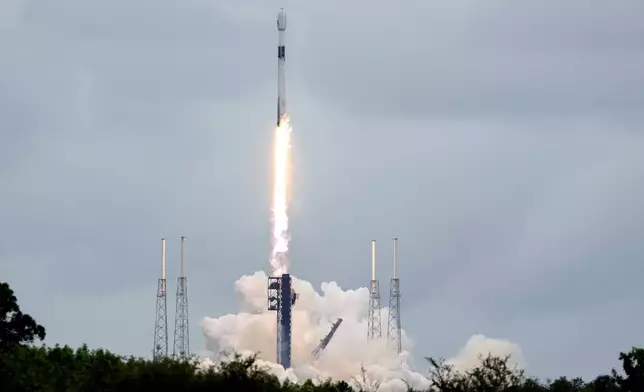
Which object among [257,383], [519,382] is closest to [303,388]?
[519,382]

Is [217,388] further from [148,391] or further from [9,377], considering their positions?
[9,377]

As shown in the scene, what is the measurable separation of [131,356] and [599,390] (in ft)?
158

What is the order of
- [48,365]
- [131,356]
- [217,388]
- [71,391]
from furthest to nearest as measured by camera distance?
[48,365]
[131,356]
[71,391]
[217,388]

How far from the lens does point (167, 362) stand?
146375 millimetres

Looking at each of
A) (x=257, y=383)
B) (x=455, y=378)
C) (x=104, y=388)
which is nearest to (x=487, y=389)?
(x=455, y=378)

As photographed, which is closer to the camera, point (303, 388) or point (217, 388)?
point (217, 388)

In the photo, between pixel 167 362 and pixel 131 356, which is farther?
pixel 131 356

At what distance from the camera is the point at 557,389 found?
648 feet

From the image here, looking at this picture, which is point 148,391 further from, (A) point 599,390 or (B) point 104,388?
(A) point 599,390

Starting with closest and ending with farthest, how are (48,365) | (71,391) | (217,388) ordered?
(217,388) → (71,391) → (48,365)

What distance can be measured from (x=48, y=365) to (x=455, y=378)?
51151mm

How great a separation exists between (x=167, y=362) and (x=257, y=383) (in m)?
7.49

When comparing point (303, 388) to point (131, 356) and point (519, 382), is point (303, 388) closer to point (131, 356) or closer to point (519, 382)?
point (131, 356)

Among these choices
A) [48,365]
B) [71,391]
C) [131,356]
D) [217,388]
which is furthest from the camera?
[48,365]
